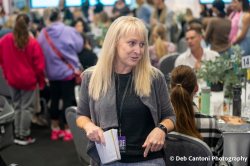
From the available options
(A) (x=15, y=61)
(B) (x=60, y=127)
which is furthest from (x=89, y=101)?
(B) (x=60, y=127)

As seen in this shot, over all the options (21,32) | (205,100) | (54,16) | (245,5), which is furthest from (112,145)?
(245,5)

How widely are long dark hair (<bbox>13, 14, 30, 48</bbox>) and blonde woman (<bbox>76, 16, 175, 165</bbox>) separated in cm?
268

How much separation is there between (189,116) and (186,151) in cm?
26

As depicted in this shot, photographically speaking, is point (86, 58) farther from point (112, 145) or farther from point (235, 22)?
point (112, 145)

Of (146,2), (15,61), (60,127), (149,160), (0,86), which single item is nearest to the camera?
(149,160)

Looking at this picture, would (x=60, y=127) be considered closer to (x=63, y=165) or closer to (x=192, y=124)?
(x=63, y=165)

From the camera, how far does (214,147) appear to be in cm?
252

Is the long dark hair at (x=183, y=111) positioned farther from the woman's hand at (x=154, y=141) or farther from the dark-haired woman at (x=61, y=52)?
the dark-haired woman at (x=61, y=52)

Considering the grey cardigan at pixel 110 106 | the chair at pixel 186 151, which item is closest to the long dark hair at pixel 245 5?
the chair at pixel 186 151

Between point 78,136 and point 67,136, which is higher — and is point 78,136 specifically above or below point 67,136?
above

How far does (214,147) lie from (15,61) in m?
2.72

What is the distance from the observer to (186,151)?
2.17m

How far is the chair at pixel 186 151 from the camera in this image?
212 centimetres

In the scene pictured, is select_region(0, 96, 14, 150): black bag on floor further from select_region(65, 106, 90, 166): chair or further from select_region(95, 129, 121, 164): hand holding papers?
select_region(95, 129, 121, 164): hand holding papers
